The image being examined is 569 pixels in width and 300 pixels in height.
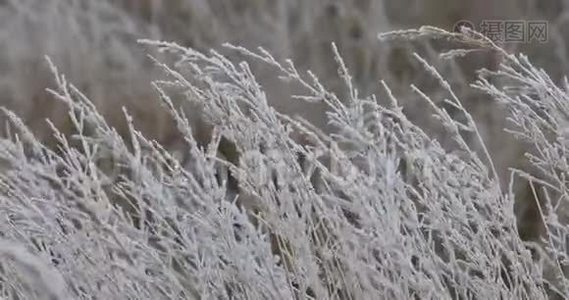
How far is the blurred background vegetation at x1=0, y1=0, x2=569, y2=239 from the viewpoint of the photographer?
185 inches

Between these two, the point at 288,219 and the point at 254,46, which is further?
the point at 254,46

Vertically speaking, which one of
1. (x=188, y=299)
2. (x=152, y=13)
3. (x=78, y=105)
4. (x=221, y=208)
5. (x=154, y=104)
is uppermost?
(x=152, y=13)

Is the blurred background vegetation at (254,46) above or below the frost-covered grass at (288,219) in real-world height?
above

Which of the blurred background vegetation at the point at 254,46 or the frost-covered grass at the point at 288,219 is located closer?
the frost-covered grass at the point at 288,219

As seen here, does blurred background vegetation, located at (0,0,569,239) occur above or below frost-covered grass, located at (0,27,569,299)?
above

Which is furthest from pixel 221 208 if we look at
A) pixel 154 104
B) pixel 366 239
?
pixel 154 104

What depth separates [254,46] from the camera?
543cm

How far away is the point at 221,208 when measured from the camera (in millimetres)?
2219

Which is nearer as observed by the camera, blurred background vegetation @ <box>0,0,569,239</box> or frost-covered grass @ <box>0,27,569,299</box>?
frost-covered grass @ <box>0,27,569,299</box>

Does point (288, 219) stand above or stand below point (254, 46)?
below

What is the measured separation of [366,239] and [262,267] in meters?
0.21

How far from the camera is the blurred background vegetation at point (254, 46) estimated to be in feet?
15.4

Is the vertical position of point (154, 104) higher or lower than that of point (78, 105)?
higher

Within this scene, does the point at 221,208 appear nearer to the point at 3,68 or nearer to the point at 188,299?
the point at 188,299
